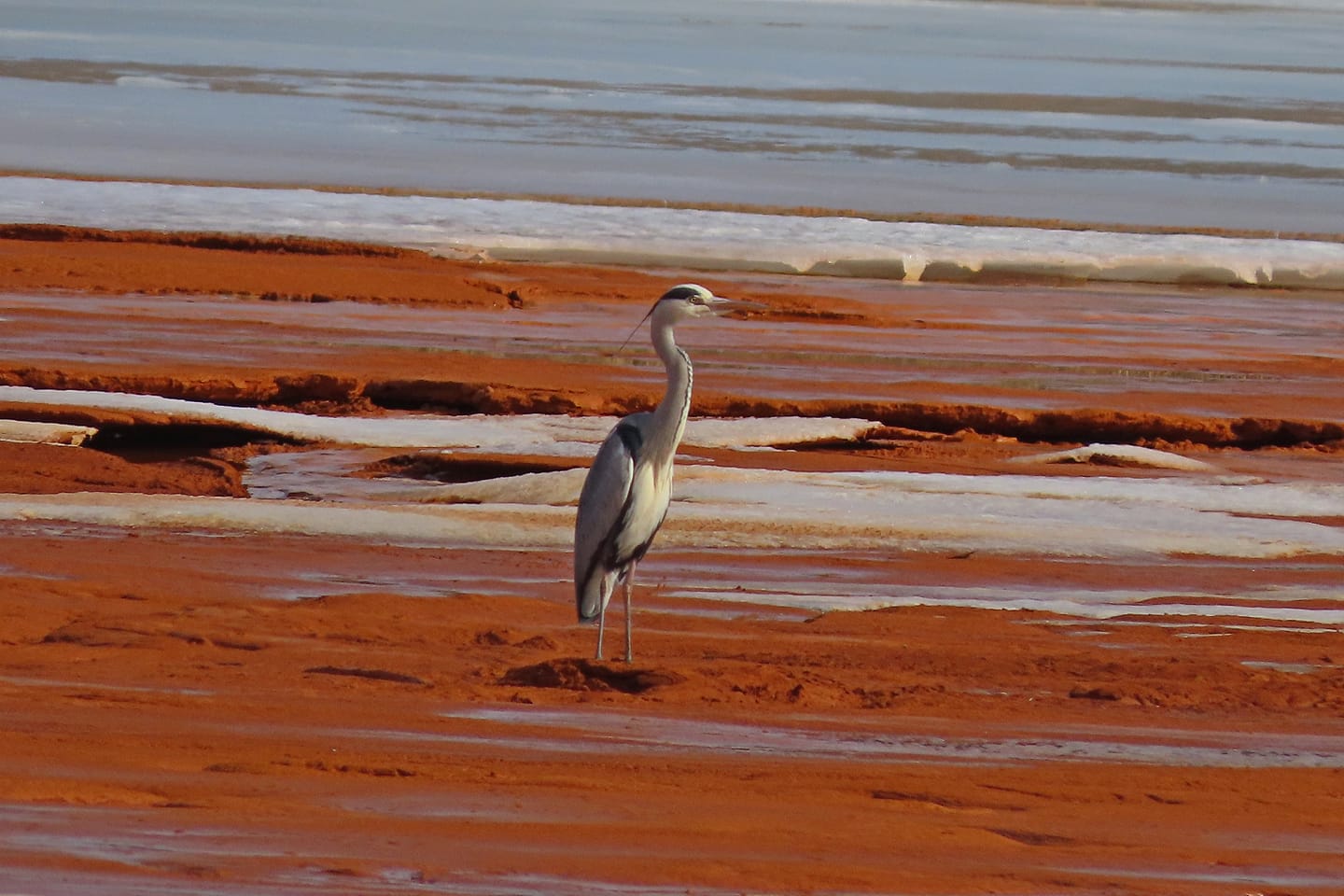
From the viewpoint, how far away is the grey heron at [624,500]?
292 inches

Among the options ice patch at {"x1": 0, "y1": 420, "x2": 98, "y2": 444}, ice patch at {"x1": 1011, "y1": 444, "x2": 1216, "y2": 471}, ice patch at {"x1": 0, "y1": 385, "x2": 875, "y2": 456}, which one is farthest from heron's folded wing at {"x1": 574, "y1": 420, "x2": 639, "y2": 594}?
ice patch at {"x1": 1011, "y1": 444, "x2": 1216, "y2": 471}

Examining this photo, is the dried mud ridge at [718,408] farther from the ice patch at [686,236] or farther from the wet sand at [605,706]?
the ice patch at [686,236]

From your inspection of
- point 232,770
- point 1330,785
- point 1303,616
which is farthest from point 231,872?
point 1303,616

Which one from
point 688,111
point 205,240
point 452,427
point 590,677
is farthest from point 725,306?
point 688,111

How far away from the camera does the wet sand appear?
4871mm

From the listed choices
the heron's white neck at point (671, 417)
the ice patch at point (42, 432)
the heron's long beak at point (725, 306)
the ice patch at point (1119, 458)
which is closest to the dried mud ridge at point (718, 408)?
the ice patch at point (1119, 458)

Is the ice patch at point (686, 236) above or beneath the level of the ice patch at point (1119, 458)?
above

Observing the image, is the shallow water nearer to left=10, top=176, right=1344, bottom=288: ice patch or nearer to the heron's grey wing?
left=10, top=176, right=1344, bottom=288: ice patch

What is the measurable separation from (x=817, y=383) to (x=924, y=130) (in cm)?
1913

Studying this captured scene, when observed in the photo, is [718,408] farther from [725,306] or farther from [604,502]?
[604,502]

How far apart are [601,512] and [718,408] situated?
5.27 meters

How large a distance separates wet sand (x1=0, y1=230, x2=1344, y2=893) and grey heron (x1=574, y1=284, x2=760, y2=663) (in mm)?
280

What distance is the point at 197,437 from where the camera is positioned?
444 inches

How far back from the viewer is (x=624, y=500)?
7410 millimetres
